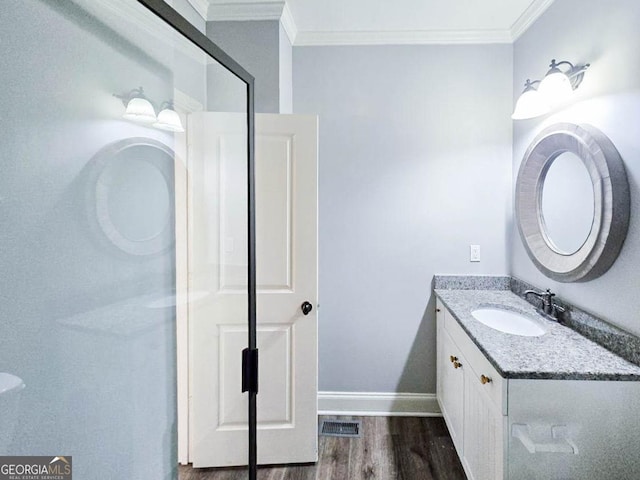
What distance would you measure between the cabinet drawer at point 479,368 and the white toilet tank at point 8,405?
4.59ft

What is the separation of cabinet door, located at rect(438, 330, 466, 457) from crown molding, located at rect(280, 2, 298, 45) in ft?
7.08

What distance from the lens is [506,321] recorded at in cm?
206

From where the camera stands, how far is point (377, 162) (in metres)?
2.52

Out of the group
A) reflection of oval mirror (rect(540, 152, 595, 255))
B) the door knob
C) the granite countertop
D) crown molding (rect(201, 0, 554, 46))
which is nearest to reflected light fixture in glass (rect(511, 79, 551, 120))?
reflection of oval mirror (rect(540, 152, 595, 255))

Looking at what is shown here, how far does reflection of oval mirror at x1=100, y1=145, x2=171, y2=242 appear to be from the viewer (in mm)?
1081

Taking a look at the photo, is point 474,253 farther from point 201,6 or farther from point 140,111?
point 201,6

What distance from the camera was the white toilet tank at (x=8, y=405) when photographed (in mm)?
743

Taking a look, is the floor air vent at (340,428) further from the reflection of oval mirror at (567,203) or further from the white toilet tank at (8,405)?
the white toilet tank at (8,405)

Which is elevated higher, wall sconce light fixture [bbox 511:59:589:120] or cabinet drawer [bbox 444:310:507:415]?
wall sconce light fixture [bbox 511:59:589:120]

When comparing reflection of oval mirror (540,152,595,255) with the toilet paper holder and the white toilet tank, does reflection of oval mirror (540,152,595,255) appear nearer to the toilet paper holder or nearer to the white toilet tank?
the toilet paper holder

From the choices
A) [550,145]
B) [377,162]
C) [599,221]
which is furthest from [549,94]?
[377,162]

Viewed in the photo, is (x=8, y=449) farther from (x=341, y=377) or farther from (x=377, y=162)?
(x=377, y=162)

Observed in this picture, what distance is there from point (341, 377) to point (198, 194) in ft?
5.47

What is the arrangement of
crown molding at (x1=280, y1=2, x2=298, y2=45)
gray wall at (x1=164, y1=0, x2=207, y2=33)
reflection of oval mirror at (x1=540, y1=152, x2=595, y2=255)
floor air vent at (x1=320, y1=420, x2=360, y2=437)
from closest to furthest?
reflection of oval mirror at (x1=540, y1=152, x2=595, y2=255), gray wall at (x1=164, y1=0, x2=207, y2=33), crown molding at (x1=280, y1=2, x2=298, y2=45), floor air vent at (x1=320, y1=420, x2=360, y2=437)
